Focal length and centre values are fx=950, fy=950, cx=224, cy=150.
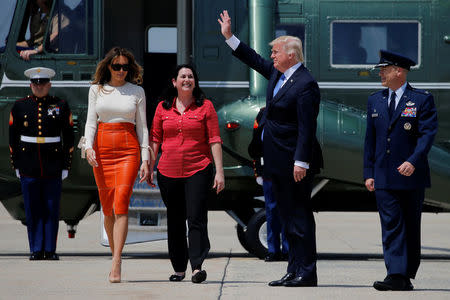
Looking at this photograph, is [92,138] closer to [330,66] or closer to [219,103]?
[219,103]

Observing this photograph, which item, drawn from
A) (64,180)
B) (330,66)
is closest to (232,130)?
(330,66)

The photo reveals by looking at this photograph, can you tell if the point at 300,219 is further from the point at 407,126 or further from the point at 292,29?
the point at 292,29

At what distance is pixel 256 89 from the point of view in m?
10.1

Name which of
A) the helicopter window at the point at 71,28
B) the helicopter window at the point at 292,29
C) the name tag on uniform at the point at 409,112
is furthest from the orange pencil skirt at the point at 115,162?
the helicopter window at the point at 292,29

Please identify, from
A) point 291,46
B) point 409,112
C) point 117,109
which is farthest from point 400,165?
point 117,109

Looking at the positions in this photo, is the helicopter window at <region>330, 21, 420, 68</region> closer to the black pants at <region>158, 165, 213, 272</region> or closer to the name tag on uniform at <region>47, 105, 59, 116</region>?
the name tag on uniform at <region>47, 105, 59, 116</region>

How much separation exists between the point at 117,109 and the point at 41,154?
234 centimetres

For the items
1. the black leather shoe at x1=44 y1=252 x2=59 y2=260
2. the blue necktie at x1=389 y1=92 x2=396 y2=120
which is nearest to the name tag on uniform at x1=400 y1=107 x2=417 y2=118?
the blue necktie at x1=389 y1=92 x2=396 y2=120

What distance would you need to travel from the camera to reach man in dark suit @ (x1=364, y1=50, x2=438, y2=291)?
23.3 feet

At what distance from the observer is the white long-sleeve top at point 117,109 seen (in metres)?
7.56

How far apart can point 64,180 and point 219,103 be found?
1878mm

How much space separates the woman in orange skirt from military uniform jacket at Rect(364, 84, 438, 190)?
184cm

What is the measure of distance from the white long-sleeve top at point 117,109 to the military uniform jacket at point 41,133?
216 centimetres

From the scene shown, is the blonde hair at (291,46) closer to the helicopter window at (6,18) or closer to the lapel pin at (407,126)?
the lapel pin at (407,126)
